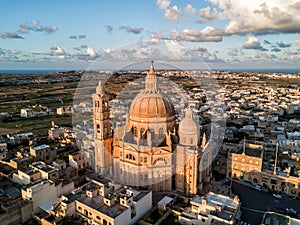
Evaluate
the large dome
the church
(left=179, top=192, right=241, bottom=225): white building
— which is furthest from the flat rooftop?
the large dome

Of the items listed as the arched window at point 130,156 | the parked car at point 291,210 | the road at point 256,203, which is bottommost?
the road at point 256,203

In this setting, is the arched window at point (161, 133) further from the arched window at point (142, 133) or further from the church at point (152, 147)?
the arched window at point (142, 133)

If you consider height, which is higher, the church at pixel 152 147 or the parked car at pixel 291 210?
the church at pixel 152 147

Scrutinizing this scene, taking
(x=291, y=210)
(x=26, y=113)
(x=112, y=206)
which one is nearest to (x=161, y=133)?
(x=112, y=206)

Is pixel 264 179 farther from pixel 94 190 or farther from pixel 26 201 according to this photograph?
pixel 26 201

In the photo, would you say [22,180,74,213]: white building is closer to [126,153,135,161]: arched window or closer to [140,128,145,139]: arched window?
[126,153,135,161]: arched window

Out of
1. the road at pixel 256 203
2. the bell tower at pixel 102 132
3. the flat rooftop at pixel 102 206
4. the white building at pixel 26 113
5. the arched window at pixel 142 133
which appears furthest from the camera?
the white building at pixel 26 113

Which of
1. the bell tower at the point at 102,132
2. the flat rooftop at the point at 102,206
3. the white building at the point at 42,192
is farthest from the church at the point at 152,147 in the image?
the white building at the point at 42,192
